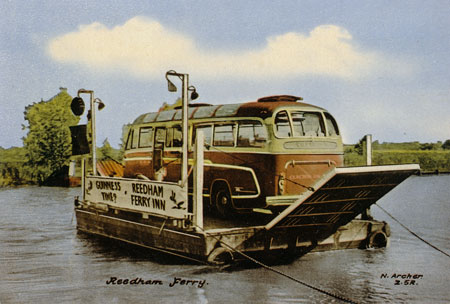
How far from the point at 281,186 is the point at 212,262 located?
7.48ft

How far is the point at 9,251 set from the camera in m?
16.3

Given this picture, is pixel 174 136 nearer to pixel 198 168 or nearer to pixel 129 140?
pixel 129 140

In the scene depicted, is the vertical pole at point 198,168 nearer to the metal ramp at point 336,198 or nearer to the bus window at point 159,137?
the metal ramp at point 336,198

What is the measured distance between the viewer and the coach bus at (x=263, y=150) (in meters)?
12.0

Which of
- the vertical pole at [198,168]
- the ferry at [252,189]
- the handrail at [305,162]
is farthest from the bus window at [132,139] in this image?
the vertical pole at [198,168]

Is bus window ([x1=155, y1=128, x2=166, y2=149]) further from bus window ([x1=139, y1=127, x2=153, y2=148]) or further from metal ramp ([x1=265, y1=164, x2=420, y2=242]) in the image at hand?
metal ramp ([x1=265, y1=164, x2=420, y2=242])

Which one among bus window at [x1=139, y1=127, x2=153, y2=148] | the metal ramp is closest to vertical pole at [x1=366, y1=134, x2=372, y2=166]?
the metal ramp

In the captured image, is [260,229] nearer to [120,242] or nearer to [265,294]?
[265,294]

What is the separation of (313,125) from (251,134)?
4.99ft

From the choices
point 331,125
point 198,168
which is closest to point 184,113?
point 198,168

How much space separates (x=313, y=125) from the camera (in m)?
13.0

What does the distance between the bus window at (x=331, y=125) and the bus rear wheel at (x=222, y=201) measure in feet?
9.37

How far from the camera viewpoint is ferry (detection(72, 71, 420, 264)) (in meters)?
10.8

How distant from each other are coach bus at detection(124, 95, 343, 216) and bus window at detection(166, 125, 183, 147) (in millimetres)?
598
